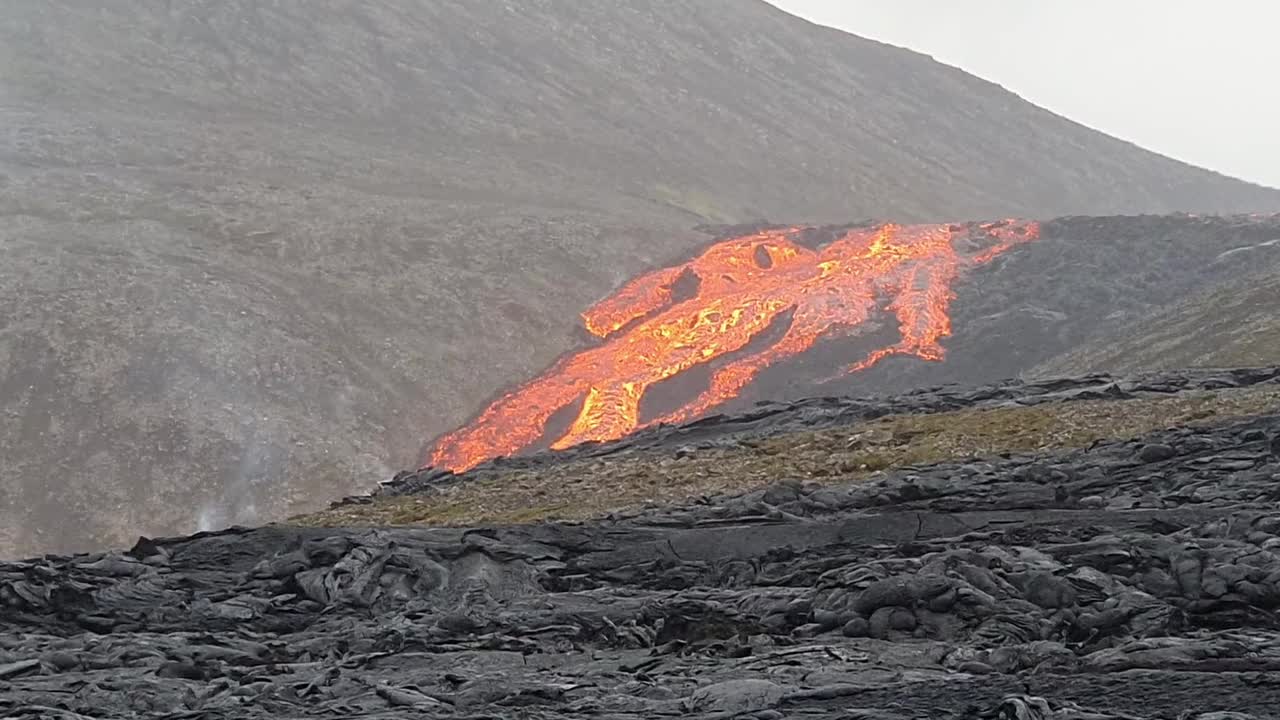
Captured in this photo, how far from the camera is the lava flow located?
9012 cm

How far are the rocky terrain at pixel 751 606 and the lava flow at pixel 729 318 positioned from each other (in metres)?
48.7

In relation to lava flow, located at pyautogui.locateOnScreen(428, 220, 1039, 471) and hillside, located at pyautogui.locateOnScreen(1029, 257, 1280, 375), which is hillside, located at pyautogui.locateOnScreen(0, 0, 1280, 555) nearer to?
lava flow, located at pyautogui.locateOnScreen(428, 220, 1039, 471)

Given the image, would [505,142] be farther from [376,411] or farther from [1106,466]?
[1106,466]

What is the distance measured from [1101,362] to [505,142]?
104 metres

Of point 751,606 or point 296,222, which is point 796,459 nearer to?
point 751,606

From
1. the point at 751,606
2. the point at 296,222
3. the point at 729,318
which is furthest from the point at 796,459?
the point at 296,222

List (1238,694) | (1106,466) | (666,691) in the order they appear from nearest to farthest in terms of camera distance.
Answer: (1238,694) < (666,691) < (1106,466)

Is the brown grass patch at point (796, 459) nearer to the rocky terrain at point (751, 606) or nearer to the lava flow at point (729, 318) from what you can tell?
the rocky terrain at point (751, 606)

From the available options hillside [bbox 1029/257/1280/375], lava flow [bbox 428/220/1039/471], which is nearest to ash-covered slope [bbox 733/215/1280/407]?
hillside [bbox 1029/257/1280/375]

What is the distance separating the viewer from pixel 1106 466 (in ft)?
124

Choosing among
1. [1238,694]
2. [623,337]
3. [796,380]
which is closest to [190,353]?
[623,337]

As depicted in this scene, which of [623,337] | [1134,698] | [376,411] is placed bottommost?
[376,411]

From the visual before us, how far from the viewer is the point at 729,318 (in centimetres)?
10219

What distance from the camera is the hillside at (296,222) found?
82.4 metres
